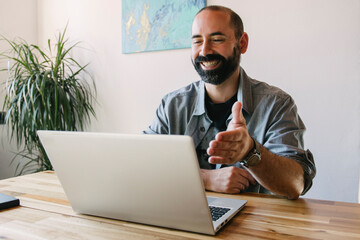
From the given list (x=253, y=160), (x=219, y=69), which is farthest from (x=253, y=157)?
(x=219, y=69)

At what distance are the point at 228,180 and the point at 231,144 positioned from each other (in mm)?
339

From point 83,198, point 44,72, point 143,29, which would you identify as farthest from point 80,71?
point 83,198

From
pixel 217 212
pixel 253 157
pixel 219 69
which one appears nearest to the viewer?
pixel 217 212

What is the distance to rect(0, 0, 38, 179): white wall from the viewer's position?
3.08 metres

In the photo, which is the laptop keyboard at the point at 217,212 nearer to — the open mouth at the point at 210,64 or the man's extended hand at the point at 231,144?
the man's extended hand at the point at 231,144

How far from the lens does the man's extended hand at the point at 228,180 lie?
110 cm

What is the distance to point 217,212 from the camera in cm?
82

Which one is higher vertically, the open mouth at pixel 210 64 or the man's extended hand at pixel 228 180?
the open mouth at pixel 210 64

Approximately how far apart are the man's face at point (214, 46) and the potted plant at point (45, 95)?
1.62 metres

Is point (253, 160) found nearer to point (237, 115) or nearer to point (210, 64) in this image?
point (237, 115)

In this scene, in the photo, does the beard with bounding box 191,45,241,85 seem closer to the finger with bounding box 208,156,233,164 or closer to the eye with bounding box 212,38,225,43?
the eye with bounding box 212,38,225,43

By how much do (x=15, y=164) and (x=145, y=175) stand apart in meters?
3.03

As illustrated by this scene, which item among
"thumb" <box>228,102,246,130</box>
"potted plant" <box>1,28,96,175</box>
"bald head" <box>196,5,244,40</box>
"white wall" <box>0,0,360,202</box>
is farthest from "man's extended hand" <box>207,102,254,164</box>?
"potted plant" <box>1,28,96,175</box>

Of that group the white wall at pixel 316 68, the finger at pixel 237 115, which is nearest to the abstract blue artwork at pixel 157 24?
the white wall at pixel 316 68
